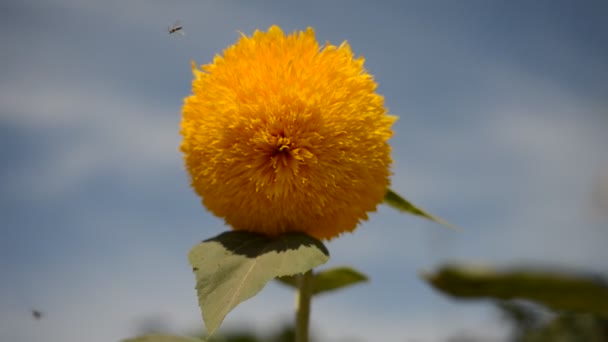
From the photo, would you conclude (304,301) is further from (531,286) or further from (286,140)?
(531,286)

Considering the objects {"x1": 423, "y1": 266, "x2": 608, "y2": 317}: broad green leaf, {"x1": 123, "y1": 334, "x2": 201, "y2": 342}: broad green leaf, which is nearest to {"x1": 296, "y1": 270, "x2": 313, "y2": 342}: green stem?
{"x1": 123, "y1": 334, "x2": 201, "y2": 342}: broad green leaf

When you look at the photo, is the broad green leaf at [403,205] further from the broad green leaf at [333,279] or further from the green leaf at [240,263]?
the green leaf at [240,263]

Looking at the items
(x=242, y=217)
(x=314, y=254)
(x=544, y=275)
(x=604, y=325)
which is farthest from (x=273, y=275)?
(x=604, y=325)

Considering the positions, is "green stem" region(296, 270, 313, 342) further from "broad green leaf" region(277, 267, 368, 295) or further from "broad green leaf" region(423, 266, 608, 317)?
"broad green leaf" region(423, 266, 608, 317)

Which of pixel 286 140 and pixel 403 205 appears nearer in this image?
pixel 286 140

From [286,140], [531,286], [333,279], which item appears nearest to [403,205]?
[333,279]
